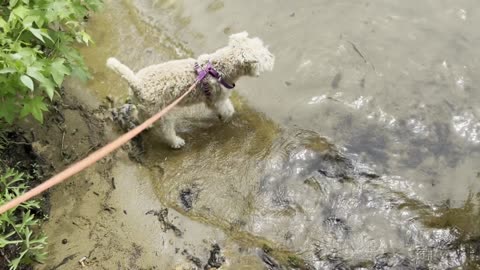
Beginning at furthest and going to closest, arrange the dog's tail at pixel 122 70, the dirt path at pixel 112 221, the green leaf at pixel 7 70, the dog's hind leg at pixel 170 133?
the dog's hind leg at pixel 170 133 → the dog's tail at pixel 122 70 → the dirt path at pixel 112 221 → the green leaf at pixel 7 70

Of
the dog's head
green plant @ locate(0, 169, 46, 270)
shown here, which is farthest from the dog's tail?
green plant @ locate(0, 169, 46, 270)

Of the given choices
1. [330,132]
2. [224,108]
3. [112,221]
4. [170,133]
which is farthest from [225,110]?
[112,221]

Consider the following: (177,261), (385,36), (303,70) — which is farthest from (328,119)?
(177,261)

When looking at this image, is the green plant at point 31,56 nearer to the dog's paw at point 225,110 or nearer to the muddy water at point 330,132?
the muddy water at point 330,132

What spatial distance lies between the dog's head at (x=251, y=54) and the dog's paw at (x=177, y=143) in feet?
3.57

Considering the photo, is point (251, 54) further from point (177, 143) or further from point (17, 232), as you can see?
point (17, 232)

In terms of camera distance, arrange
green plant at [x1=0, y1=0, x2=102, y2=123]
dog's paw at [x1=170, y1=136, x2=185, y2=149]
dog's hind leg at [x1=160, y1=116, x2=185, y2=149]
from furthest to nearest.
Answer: dog's paw at [x1=170, y1=136, x2=185, y2=149] → dog's hind leg at [x1=160, y1=116, x2=185, y2=149] → green plant at [x1=0, y1=0, x2=102, y2=123]

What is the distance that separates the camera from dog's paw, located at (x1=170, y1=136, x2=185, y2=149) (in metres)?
4.52

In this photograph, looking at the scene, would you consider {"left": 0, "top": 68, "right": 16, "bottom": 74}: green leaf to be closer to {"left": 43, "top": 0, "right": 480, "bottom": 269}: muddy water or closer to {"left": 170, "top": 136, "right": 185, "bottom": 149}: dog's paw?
{"left": 43, "top": 0, "right": 480, "bottom": 269}: muddy water

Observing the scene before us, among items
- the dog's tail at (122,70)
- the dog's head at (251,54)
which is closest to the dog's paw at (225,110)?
the dog's head at (251,54)

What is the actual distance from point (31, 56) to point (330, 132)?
10.3 ft

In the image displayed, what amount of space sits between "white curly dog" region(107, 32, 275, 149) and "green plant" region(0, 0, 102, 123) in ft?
2.00

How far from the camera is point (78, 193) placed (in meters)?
4.04

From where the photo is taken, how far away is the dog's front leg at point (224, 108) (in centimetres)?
463
